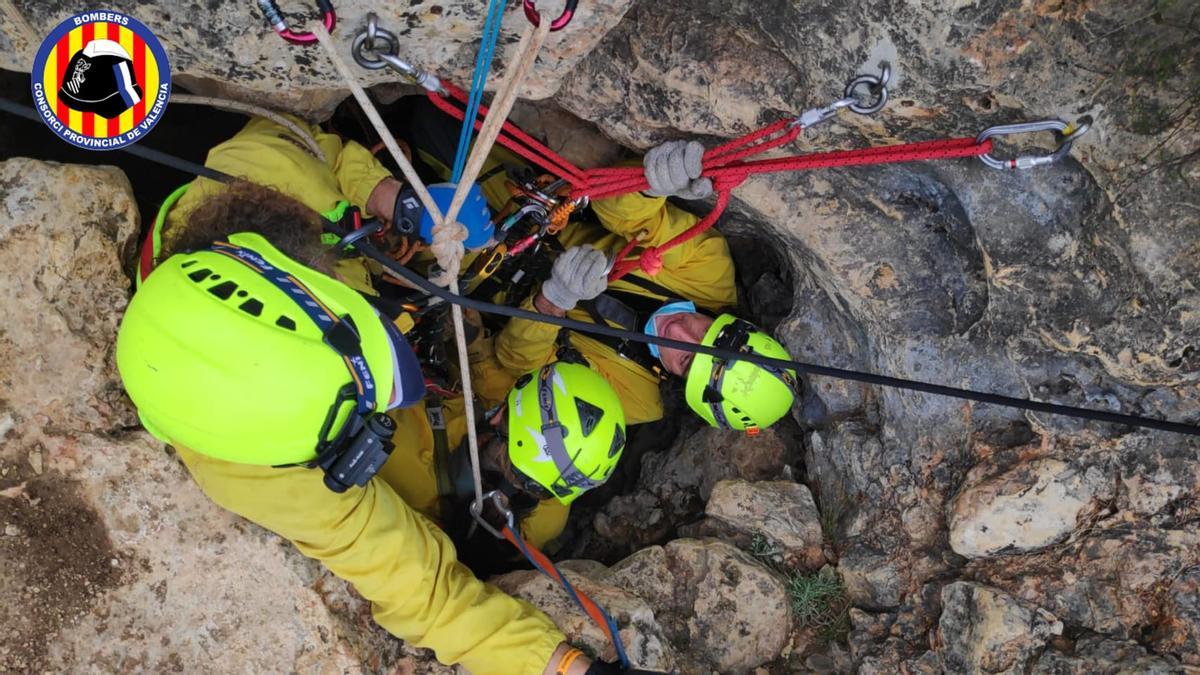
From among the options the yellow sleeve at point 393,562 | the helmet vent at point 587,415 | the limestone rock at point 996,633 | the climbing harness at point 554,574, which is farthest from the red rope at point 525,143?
the limestone rock at point 996,633

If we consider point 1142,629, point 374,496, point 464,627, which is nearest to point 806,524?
point 1142,629

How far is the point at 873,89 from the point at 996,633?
1994mm

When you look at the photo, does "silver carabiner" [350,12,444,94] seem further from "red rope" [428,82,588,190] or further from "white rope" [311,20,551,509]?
"red rope" [428,82,588,190]

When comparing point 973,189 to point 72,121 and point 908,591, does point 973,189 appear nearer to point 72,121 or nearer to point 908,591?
point 908,591

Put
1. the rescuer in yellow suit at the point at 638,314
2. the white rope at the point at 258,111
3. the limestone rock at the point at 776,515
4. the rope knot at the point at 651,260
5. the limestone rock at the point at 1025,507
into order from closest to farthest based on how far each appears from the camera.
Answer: the limestone rock at the point at 1025,507 → the white rope at the point at 258,111 → the limestone rock at the point at 776,515 → the rope knot at the point at 651,260 → the rescuer in yellow suit at the point at 638,314

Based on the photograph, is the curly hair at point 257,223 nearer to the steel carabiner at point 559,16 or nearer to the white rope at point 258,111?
the white rope at point 258,111

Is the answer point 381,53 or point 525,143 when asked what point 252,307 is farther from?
point 525,143

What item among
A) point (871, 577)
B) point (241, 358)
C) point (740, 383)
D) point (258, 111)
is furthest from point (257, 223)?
point (871, 577)

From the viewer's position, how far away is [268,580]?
128 inches

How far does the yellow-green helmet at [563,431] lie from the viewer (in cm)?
410

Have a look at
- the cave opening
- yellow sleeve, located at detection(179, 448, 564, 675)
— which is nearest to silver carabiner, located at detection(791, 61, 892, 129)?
the cave opening

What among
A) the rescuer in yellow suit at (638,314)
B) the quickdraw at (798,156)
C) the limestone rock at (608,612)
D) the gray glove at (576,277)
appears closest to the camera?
the quickdraw at (798,156)

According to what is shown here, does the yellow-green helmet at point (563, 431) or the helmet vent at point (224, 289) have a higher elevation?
the yellow-green helmet at point (563, 431)

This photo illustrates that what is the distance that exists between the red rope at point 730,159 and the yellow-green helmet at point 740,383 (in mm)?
657
